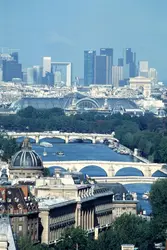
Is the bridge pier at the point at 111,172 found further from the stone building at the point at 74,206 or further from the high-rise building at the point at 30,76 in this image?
the high-rise building at the point at 30,76

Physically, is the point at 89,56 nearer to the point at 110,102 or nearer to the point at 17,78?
the point at 17,78

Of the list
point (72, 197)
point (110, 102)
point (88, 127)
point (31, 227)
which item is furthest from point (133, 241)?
point (110, 102)

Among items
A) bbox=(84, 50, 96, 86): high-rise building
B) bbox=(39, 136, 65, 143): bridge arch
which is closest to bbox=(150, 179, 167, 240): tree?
bbox=(39, 136, 65, 143): bridge arch

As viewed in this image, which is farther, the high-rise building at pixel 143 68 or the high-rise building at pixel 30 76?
the high-rise building at pixel 143 68

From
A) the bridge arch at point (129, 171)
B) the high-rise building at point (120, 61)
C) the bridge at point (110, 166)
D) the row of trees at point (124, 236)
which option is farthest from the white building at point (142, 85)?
the row of trees at point (124, 236)

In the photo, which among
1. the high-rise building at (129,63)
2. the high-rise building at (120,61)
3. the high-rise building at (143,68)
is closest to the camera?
the high-rise building at (143,68)

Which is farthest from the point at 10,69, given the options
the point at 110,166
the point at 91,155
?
the point at 110,166

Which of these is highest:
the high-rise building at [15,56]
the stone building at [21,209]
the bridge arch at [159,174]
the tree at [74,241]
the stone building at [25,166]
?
the high-rise building at [15,56]
